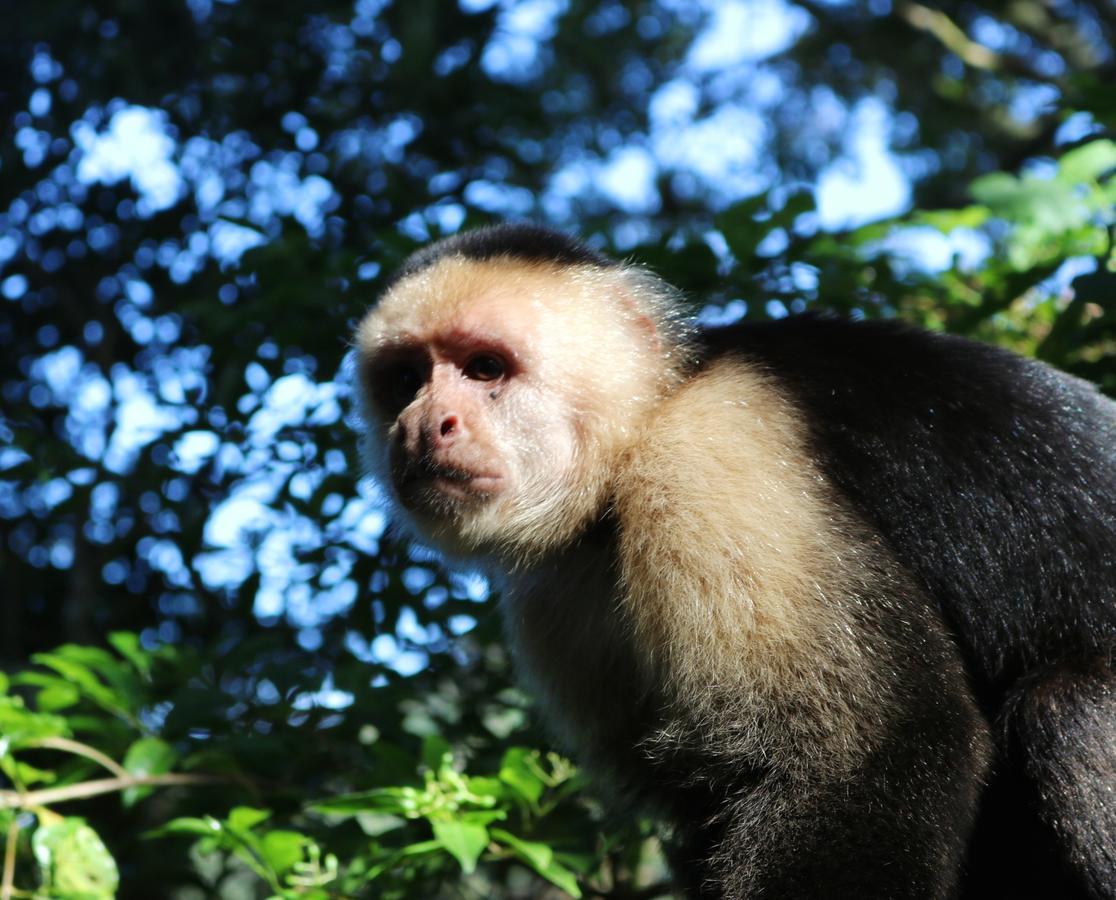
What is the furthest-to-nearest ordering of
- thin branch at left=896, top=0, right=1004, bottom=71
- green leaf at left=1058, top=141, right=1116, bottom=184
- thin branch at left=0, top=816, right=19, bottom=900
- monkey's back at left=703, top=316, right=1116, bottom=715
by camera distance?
1. thin branch at left=896, top=0, right=1004, bottom=71
2. green leaf at left=1058, top=141, right=1116, bottom=184
3. thin branch at left=0, top=816, right=19, bottom=900
4. monkey's back at left=703, top=316, right=1116, bottom=715

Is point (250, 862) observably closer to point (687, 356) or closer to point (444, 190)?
point (687, 356)

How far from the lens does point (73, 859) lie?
3.37 metres

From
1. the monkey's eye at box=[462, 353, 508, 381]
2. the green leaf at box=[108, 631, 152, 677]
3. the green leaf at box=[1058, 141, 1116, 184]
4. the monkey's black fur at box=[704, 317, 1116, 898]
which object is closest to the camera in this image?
the monkey's black fur at box=[704, 317, 1116, 898]

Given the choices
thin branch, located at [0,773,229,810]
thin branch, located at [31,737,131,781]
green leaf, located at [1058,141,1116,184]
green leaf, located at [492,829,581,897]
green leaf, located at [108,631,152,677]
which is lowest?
green leaf, located at [492,829,581,897]

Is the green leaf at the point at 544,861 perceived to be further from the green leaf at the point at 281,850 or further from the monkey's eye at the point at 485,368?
the monkey's eye at the point at 485,368

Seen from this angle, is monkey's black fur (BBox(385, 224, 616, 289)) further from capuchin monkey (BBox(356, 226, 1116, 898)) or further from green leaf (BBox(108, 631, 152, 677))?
green leaf (BBox(108, 631, 152, 677))

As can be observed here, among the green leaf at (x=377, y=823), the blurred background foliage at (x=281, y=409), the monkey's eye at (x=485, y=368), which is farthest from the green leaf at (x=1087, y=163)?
the green leaf at (x=377, y=823)

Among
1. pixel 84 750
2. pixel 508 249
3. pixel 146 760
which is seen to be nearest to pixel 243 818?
pixel 146 760

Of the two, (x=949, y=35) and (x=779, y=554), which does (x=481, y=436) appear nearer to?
(x=779, y=554)

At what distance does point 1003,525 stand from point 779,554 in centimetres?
69

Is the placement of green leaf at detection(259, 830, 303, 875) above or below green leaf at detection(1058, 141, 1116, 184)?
below

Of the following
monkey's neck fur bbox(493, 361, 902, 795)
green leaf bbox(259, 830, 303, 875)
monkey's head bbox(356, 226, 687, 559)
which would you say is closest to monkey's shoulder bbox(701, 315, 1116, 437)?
monkey's neck fur bbox(493, 361, 902, 795)

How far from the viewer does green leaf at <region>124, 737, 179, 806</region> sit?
353 centimetres

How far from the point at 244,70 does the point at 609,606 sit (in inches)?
135
